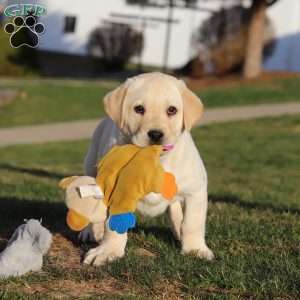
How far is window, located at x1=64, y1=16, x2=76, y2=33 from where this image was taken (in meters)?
29.5

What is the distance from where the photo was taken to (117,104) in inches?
169

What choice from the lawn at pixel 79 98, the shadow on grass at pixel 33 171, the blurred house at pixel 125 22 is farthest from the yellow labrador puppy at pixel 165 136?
the blurred house at pixel 125 22

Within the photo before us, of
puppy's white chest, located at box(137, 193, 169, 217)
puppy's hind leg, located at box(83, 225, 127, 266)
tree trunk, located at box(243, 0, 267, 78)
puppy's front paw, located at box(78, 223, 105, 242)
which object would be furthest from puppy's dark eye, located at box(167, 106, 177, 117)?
tree trunk, located at box(243, 0, 267, 78)

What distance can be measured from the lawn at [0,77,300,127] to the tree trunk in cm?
69

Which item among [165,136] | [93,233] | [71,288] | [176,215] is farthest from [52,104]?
[71,288]

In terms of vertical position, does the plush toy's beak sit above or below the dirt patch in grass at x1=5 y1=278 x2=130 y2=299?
above

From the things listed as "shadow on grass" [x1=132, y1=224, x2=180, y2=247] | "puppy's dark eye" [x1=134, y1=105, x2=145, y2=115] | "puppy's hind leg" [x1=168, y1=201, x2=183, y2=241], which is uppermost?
"puppy's dark eye" [x1=134, y1=105, x2=145, y2=115]

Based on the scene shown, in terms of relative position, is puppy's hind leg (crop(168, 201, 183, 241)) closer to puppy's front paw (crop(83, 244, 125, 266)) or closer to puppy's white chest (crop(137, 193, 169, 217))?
puppy's white chest (crop(137, 193, 169, 217))

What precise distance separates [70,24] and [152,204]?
25842 mm

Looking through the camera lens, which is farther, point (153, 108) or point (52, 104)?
point (52, 104)

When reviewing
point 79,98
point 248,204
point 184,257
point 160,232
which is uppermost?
point 184,257

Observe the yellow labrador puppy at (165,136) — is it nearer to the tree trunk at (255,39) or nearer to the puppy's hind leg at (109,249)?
the puppy's hind leg at (109,249)

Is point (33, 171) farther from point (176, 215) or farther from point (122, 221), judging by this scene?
point (122, 221)

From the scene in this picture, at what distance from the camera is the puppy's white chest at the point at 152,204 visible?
427cm
